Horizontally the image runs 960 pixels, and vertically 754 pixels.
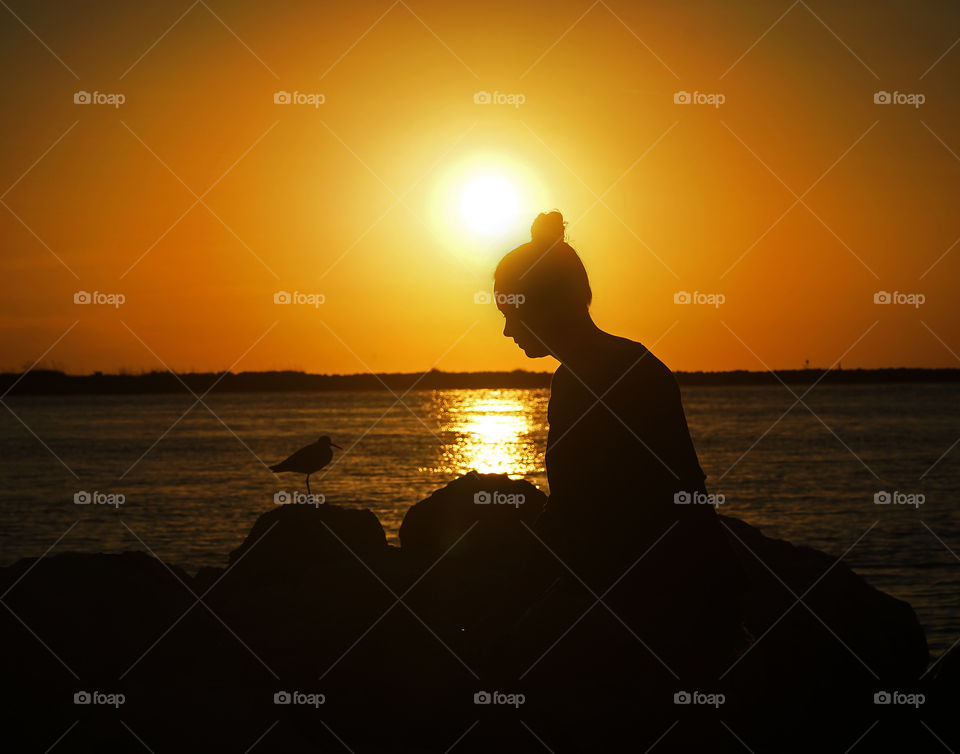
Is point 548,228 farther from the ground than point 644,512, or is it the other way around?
point 548,228

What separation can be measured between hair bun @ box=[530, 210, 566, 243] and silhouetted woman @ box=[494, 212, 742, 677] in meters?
0.50

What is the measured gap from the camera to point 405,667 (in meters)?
6.55

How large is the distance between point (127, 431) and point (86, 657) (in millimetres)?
72543

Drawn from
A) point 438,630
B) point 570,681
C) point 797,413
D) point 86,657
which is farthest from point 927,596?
point 797,413

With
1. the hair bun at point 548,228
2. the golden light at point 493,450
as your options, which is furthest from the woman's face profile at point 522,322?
the golden light at point 493,450

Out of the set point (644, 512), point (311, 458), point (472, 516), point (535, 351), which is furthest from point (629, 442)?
point (311, 458)

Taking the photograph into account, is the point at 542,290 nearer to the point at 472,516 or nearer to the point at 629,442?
the point at 629,442

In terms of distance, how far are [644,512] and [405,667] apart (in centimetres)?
391

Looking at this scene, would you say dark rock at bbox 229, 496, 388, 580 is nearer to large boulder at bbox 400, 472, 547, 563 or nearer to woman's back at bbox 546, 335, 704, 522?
large boulder at bbox 400, 472, 547, 563

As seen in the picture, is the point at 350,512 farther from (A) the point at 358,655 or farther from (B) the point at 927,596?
(B) the point at 927,596

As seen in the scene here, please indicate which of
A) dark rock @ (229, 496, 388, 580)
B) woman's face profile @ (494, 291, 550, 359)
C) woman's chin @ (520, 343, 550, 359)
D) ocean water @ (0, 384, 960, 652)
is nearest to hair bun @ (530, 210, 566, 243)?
woman's face profile @ (494, 291, 550, 359)

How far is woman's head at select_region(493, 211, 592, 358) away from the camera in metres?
3.35

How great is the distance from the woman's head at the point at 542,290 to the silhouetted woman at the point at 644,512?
227mm

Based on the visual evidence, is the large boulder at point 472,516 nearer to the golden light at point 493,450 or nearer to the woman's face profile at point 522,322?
the woman's face profile at point 522,322
